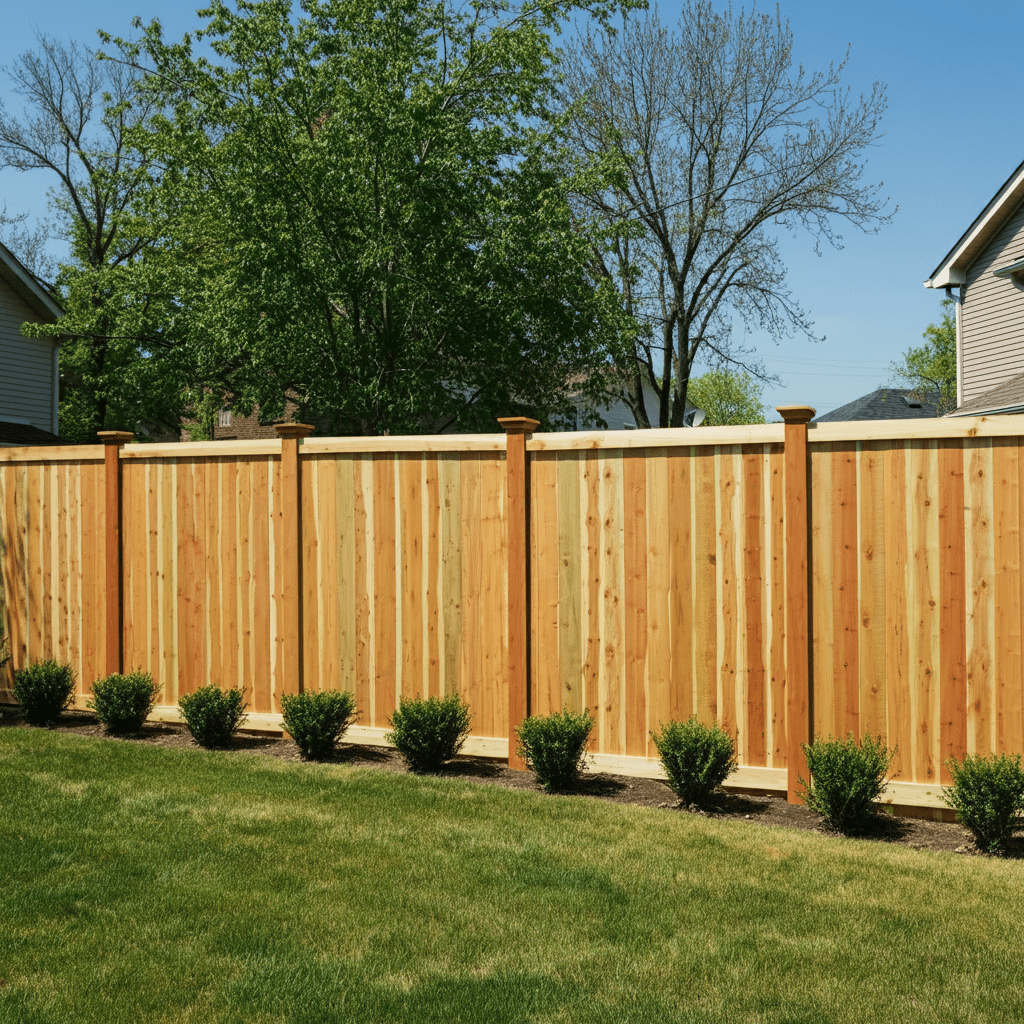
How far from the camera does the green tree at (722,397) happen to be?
6297 cm

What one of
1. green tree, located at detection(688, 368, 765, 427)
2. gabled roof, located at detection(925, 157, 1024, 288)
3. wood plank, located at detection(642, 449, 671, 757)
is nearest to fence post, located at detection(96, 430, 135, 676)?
wood plank, located at detection(642, 449, 671, 757)

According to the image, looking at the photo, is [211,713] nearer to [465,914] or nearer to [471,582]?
[471,582]

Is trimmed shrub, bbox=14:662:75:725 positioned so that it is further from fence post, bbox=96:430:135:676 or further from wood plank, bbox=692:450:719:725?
wood plank, bbox=692:450:719:725

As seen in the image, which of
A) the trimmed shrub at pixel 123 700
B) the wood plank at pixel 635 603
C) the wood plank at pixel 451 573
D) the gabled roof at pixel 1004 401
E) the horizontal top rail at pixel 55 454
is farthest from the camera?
the gabled roof at pixel 1004 401

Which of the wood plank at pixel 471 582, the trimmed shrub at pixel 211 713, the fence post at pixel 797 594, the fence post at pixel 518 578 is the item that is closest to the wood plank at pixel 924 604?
the fence post at pixel 797 594

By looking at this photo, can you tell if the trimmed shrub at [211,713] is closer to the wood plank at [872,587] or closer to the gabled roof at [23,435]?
the wood plank at [872,587]

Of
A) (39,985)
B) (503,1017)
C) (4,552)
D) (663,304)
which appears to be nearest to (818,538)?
(503,1017)

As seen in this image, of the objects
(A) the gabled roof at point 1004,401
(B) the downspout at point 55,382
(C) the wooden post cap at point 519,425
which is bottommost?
(C) the wooden post cap at point 519,425

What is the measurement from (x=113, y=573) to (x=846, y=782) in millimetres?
5873

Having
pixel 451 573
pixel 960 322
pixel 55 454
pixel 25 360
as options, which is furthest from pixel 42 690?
pixel 960 322

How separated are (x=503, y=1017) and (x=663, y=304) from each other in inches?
888

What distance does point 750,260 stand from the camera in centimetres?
2400

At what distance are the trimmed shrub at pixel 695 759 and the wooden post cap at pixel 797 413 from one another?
193 cm

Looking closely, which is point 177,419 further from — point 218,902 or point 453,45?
point 218,902
